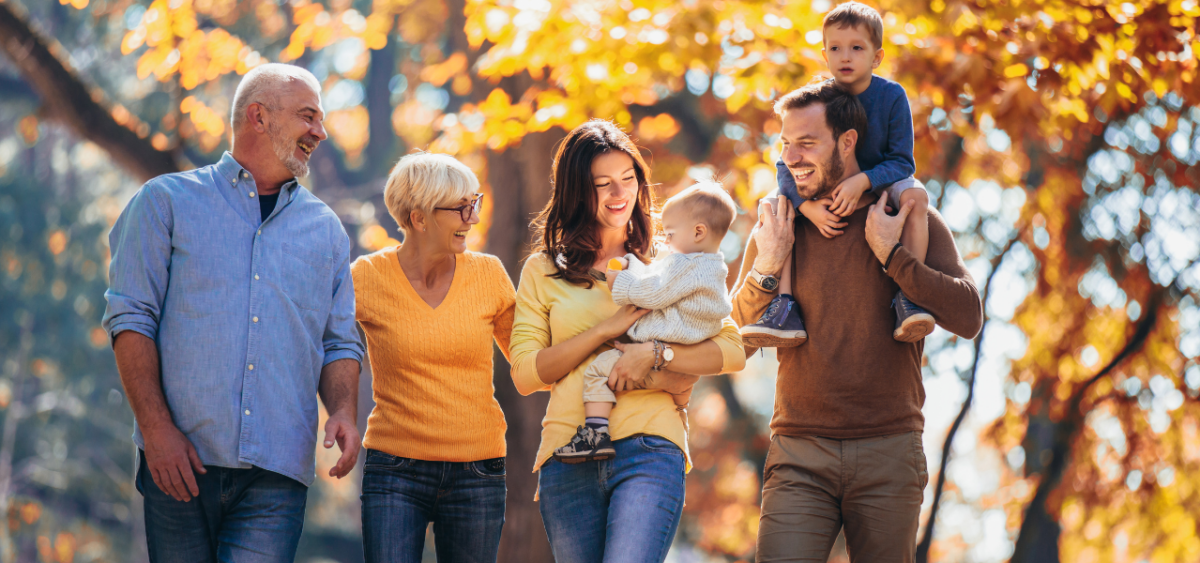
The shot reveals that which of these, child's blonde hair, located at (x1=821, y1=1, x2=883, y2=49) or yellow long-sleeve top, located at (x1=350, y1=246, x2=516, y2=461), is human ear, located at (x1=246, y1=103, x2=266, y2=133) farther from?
child's blonde hair, located at (x1=821, y1=1, x2=883, y2=49)

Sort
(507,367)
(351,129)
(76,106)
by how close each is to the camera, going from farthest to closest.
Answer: (351,129)
(507,367)
(76,106)

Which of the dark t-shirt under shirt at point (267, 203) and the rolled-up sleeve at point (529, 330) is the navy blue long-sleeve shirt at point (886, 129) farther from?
the dark t-shirt under shirt at point (267, 203)

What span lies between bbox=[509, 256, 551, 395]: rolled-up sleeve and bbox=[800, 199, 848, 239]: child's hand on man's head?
0.86m

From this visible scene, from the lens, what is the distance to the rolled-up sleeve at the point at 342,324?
3027 millimetres

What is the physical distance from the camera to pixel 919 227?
114 inches

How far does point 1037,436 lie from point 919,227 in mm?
7143

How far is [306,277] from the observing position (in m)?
2.96

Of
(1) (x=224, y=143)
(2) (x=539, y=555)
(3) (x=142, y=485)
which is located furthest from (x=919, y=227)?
(1) (x=224, y=143)

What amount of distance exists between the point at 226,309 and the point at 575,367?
3.42 feet

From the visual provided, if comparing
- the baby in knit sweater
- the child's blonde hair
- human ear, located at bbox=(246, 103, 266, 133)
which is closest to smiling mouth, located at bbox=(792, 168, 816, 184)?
the baby in knit sweater

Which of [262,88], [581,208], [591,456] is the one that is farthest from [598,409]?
[262,88]

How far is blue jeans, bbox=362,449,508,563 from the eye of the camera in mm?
2949

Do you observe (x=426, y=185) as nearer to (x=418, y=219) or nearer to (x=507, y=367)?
(x=418, y=219)

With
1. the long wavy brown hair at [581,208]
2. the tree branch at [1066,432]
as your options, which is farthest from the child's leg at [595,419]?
the tree branch at [1066,432]
